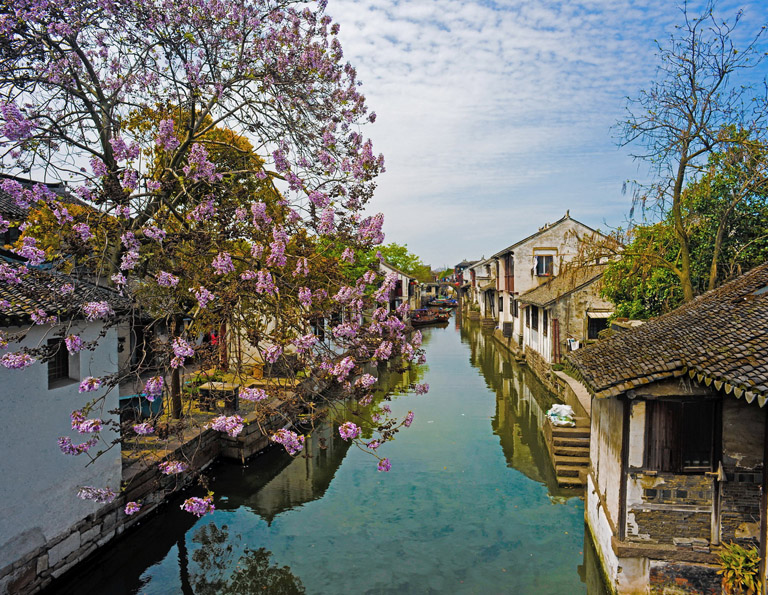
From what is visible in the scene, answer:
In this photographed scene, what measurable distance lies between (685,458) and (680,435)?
0.33 meters

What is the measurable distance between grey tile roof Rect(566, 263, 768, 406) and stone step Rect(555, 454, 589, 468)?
4.55 m

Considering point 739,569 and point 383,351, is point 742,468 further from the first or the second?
point 383,351

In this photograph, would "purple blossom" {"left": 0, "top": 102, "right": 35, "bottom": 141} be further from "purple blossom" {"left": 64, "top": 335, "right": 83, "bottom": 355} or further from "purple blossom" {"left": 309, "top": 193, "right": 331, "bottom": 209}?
"purple blossom" {"left": 309, "top": 193, "right": 331, "bottom": 209}

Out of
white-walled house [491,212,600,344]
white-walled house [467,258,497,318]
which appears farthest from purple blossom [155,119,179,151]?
white-walled house [467,258,497,318]

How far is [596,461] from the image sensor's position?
923 centimetres

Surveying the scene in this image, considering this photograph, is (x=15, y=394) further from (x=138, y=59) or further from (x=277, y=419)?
(x=277, y=419)

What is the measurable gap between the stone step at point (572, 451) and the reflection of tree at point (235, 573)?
23.0 feet

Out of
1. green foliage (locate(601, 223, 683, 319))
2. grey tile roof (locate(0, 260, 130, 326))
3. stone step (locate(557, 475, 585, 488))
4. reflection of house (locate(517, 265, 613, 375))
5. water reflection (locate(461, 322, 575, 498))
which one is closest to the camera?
grey tile roof (locate(0, 260, 130, 326))

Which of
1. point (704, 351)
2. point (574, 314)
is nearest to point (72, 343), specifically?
point (704, 351)

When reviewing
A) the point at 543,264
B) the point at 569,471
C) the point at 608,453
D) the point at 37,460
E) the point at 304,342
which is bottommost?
the point at 569,471

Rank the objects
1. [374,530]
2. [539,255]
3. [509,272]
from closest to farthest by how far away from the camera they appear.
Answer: [374,530] → [539,255] → [509,272]

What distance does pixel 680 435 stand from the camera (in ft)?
22.4

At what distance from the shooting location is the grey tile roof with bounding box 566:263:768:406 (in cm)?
577

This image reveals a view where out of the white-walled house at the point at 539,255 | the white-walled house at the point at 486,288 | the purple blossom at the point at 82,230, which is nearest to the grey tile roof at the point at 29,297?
the purple blossom at the point at 82,230
